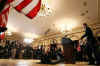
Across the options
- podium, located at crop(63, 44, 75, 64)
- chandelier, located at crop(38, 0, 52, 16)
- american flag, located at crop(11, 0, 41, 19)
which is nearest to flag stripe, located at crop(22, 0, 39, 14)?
american flag, located at crop(11, 0, 41, 19)

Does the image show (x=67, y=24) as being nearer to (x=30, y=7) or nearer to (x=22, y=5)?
(x=30, y=7)

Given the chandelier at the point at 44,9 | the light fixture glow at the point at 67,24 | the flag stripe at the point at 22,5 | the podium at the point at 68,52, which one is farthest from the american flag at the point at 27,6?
the light fixture glow at the point at 67,24

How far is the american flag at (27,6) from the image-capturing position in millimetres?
2084

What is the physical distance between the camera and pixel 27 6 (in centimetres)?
220

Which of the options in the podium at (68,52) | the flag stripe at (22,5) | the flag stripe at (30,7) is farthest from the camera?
the podium at (68,52)

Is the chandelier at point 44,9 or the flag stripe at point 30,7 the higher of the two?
the chandelier at point 44,9

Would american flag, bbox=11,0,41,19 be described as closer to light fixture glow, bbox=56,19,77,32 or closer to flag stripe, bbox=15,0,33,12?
flag stripe, bbox=15,0,33,12

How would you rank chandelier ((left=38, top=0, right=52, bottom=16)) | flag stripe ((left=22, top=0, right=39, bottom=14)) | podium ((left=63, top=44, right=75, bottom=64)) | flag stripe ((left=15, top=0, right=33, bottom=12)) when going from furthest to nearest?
chandelier ((left=38, top=0, right=52, bottom=16)) < podium ((left=63, top=44, right=75, bottom=64)) < flag stripe ((left=22, top=0, right=39, bottom=14)) < flag stripe ((left=15, top=0, right=33, bottom=12))

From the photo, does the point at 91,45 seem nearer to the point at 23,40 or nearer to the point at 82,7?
the point at 82,7

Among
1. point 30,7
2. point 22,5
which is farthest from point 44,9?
point 22,5

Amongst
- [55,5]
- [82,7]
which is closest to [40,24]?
[55,5]

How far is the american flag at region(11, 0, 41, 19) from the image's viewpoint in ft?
6.84

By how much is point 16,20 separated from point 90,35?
573 cm

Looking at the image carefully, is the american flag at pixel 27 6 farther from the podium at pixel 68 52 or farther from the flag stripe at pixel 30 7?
the podium at pixel 68 52
